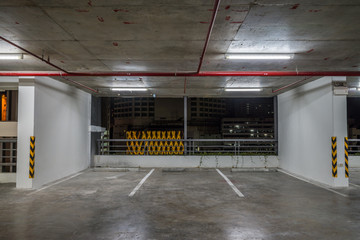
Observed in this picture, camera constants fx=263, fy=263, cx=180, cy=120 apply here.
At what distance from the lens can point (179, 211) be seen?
18.1 ft

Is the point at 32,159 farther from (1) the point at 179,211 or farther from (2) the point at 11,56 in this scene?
(1) the point at 179,211

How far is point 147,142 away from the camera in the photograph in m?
13.1

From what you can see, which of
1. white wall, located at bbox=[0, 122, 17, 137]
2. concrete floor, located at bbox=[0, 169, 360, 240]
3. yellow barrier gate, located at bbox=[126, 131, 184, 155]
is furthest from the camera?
yellow barrier gate, located at bbox=[126, 131, 184, 155]

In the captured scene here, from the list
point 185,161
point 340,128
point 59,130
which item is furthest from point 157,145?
point 340,128

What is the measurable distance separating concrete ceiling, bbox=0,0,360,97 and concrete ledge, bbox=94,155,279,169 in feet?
19.9

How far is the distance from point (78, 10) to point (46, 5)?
1.39 ft

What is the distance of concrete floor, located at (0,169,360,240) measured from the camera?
14.2ft

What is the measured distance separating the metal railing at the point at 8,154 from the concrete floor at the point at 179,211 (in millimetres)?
798

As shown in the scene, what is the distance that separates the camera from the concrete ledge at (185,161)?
12539 millimetres

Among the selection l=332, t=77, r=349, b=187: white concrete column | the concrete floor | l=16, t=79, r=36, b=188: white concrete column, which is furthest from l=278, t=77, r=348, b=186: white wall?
l=16, t=79, r=36, b=188: white concrete column

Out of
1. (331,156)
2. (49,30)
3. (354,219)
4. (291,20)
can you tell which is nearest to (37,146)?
(49,30)

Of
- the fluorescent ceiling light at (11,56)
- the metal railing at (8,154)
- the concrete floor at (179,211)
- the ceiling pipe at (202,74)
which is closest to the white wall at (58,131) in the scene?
the ceiling pipe at (202,74)

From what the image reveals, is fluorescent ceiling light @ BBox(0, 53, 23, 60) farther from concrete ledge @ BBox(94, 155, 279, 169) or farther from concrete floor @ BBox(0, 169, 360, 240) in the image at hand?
concrete ledge @ BBox(94, 155, 279, 169)

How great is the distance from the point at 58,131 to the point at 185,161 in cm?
589
